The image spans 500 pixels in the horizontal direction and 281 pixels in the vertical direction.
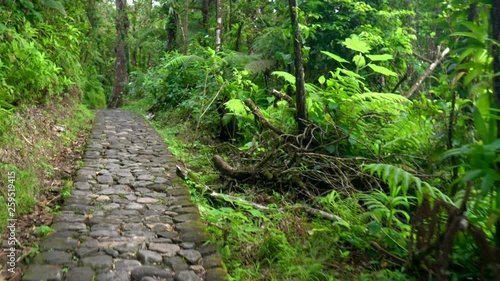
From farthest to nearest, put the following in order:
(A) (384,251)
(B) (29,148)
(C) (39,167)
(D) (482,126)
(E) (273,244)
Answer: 1. (B) (29,148)
2. (C) (39,167)
3. (E) (273,244)
4. (A) (384,251)
5. (D) (482,126)

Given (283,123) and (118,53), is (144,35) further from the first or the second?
(283,123)

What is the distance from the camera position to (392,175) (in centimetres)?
306

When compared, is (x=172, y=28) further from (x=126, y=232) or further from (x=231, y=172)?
(x=126, y=232)

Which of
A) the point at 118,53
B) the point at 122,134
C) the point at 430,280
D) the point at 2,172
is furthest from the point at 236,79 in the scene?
the point at 118,53

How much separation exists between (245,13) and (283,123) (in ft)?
27.6

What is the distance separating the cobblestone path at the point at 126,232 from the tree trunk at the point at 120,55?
45.5 ft

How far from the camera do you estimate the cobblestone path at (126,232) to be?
2945 mm

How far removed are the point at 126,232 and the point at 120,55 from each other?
A: 56.6 ft

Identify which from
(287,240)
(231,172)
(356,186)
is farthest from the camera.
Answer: (231,172)

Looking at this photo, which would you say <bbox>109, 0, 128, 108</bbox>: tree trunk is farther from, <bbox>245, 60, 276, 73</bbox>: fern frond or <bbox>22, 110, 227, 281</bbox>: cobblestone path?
<bbox>22, 110, 227, 281</bbox>: cobblestone path

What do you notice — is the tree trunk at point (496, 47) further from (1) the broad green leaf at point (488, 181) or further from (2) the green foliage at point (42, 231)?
(2) the green foliage at point (42, 231)

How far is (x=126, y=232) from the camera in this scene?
3.63 meters

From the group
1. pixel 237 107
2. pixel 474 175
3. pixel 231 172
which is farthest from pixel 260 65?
pixel 474 175

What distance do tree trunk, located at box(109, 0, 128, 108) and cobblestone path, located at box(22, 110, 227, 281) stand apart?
13.9 meters
